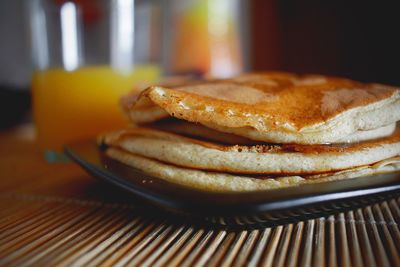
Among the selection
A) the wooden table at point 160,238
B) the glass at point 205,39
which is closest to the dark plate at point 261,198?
the wooden table at point 160,238

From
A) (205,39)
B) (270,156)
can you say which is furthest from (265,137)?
(205,39)

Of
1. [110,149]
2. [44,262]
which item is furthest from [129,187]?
[110,149]

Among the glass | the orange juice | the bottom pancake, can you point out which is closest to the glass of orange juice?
the orange juice

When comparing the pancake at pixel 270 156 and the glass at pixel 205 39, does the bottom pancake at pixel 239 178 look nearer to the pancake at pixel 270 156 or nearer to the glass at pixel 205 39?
the pancake at pixel 270 156

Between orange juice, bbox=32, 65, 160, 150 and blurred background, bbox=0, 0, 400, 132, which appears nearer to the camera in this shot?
orange juice, bbox=32, 65, 160, 150

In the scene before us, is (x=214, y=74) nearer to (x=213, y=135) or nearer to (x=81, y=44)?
(x=81, y=44)

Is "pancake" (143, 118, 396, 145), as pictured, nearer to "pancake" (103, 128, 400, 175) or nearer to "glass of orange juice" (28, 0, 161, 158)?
"pancake" (103, 128, 400, 175)
